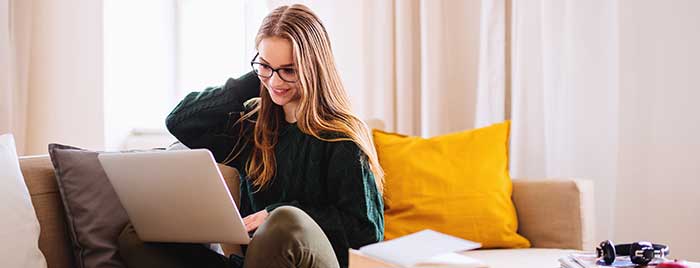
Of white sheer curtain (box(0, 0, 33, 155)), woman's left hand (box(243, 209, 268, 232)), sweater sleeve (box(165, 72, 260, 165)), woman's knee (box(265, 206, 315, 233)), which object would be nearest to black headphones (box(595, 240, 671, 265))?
woman's knee (box(265, 206, 315, 233))

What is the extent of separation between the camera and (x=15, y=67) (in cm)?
298

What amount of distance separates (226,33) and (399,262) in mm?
2333

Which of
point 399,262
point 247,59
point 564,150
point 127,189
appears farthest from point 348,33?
point 399,262

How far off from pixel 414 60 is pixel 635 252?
1.62 metres

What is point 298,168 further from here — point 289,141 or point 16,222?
point 16,222

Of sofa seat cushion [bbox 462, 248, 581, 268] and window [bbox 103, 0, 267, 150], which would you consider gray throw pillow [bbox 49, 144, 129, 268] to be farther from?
window [bbox 103, 0, 267, 150]

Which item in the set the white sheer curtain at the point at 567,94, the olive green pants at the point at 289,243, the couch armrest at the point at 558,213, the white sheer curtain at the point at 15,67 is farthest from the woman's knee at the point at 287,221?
the white sheer curtain at the point at 15,67

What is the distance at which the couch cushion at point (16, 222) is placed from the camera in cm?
159

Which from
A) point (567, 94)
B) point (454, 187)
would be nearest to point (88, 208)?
point (454, 187)

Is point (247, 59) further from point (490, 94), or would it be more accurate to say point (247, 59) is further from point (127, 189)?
point (127, 189)


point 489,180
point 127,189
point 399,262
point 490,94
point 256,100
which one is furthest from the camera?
point 490,94

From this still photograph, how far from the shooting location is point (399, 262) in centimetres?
109

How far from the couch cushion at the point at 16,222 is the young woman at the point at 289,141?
0.17m

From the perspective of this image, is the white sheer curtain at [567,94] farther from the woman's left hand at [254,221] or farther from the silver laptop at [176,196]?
the silver laptop at [176,196]
